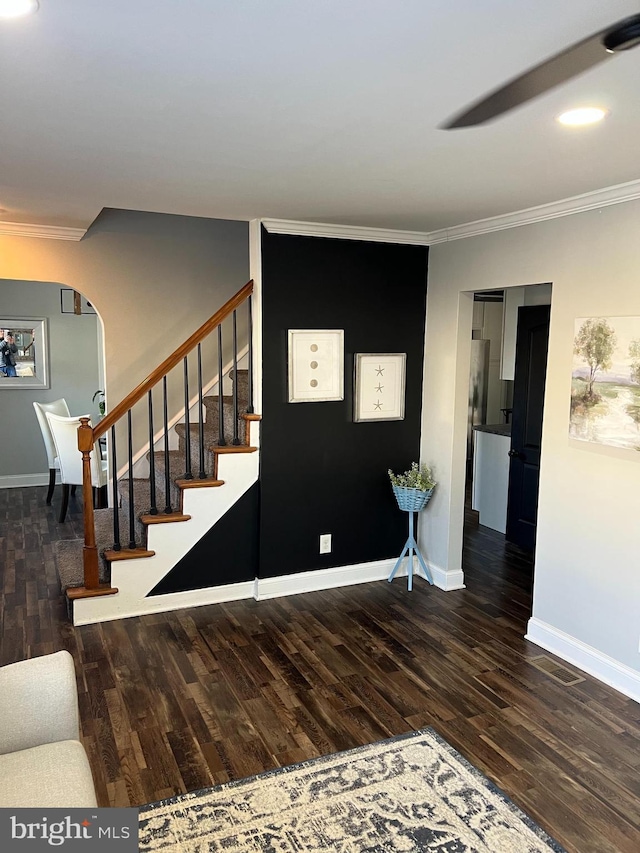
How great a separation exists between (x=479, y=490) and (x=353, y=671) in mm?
2988

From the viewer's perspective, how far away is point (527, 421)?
5.21 metres

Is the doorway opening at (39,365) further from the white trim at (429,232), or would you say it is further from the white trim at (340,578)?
the white trim at (340,578)

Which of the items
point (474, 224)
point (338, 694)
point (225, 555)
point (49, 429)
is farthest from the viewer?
point (49, 429)

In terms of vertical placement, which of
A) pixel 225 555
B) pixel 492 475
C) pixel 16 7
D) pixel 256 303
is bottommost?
pixel 225 555

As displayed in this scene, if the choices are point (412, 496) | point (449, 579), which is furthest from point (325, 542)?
point (449, 579)

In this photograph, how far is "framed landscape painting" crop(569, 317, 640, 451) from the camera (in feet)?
10.3

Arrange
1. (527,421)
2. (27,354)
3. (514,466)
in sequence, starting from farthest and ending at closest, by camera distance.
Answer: (27,354) < (514,466) < (527,421)

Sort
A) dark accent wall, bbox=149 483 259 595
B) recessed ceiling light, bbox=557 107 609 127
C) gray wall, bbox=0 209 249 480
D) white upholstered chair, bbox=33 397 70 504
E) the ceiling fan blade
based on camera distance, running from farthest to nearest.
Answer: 1. white upholstered chair, bbox=33 397 70 504
2. gray wall, bbox=0 209 249 480
3. dark accent wall, bbox=149 483 259 595
4. recessed ceiling light, bbox=557 107 609 127
5. the ceiling fan blade

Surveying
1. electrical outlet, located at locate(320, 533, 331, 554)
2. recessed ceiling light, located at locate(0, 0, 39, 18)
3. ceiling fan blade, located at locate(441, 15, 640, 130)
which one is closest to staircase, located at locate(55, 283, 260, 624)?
electrical outlet, located at locate(320, 533, 331, 554)

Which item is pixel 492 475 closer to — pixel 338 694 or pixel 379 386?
pixel 379 386

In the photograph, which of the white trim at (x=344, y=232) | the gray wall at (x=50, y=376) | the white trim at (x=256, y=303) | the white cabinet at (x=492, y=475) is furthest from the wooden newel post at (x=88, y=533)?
the gray wall at (x=50, y=376)

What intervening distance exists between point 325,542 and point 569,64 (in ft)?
12.2

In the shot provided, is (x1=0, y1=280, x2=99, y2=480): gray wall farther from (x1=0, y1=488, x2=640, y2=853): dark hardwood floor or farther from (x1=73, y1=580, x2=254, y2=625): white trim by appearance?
(x1=73, y1=580, x2=254, y2=625): white trim

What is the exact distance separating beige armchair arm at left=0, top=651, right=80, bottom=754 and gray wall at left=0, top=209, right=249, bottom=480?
305 cm
